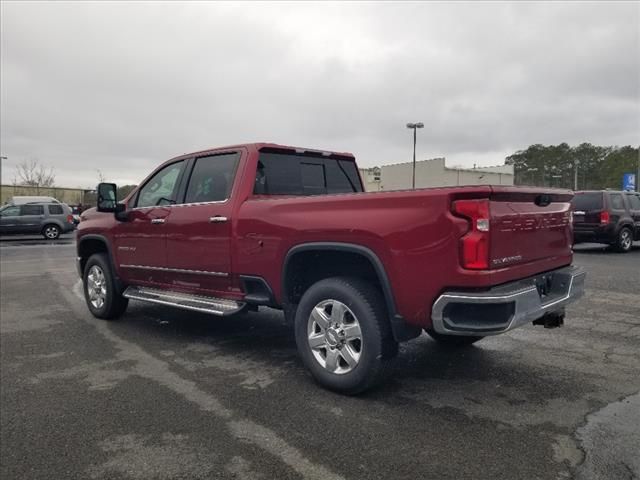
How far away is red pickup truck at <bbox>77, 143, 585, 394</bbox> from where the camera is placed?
310 cm

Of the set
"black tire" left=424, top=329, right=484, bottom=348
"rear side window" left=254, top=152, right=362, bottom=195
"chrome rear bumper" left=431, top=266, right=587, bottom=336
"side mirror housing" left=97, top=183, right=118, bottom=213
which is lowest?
"black tire" left=424, top=329, right=484, bottom=348

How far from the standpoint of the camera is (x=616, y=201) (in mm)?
13562

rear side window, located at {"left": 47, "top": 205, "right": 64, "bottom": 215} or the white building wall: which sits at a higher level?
the white building wall

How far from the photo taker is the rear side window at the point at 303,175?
4766 millimetres

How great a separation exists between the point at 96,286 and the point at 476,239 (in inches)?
202

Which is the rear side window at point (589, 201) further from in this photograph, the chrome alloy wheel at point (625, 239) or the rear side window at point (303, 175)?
the rear side window at point (303, 175)

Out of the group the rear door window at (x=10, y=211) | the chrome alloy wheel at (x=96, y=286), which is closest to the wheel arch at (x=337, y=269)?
the chrome alloy wheel at (x=96, y=286)

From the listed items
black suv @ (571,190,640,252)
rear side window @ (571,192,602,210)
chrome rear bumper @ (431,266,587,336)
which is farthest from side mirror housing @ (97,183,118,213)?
rear side window @ (571,192,602,210)

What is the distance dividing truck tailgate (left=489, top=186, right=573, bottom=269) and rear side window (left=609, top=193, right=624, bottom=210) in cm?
1094

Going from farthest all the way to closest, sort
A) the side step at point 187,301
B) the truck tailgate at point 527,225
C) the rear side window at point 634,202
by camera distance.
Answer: the rear side window at point 634,202, the side step at point 187,301, the truck tailgate at point 527,225

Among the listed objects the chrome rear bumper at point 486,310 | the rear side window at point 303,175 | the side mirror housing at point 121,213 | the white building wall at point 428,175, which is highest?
the white building wall at point 428,175

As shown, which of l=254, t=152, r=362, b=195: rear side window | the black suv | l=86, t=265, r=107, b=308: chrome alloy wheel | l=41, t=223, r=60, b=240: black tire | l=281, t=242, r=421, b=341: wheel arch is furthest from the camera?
l=41, t=223, r=60, b=240: black tire

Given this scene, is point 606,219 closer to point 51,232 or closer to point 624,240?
point 624,240

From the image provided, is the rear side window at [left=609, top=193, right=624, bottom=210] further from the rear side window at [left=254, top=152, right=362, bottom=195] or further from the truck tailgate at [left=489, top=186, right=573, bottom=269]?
the truck tailgate at [left=489, top=186, right=573, bottom=269]
